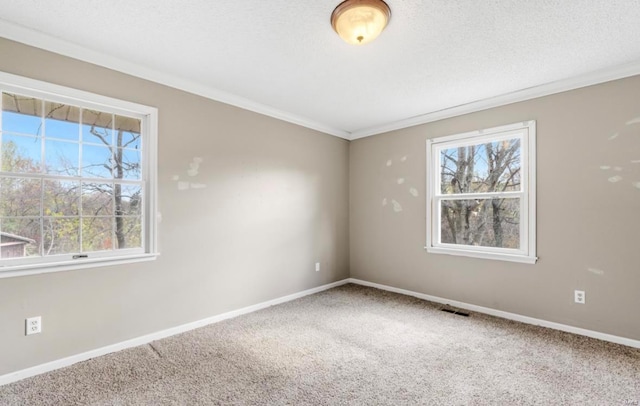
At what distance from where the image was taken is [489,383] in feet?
6.75

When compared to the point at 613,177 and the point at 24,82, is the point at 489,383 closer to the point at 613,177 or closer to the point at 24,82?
the point at 613,177

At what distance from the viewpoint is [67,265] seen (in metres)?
2.28

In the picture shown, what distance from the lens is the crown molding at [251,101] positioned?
2.16 m

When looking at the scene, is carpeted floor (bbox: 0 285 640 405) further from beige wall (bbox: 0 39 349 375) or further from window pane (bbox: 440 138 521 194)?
window pane (bbox: 440 138 521 194)

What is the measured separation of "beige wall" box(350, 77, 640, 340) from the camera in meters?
2.62

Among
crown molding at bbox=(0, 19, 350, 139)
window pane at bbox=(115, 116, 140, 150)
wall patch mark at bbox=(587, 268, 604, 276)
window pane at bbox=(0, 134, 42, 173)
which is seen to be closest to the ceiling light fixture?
crown molding at bbox=(0, 19, 350, 139)

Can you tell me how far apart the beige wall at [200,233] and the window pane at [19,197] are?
47cm

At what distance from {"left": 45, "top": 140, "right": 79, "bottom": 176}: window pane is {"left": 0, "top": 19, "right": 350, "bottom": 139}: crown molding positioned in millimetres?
681

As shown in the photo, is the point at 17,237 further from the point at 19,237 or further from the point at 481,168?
the point at 481,168

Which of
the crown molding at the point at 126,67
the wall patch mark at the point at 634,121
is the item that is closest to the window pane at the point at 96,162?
the crown molding at the point at 126,67

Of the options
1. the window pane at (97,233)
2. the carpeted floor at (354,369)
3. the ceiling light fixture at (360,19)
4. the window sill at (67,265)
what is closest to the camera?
the ceiling light fixture at (360,19)

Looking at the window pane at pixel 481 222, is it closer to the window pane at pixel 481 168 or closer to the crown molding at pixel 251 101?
the window pane at pixel 481 168

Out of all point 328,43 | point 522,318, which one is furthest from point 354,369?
point 328,43

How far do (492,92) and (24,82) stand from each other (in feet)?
13.2
